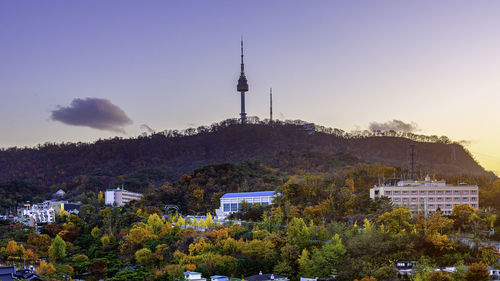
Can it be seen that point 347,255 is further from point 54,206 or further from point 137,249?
point 54,206

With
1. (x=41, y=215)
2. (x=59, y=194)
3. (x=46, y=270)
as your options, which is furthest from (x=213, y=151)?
(x=46, y=270)

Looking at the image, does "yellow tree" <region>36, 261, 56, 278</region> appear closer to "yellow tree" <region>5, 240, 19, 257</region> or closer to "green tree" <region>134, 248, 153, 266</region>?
"yellow tree" <region>5, 240, 19, 257</region>

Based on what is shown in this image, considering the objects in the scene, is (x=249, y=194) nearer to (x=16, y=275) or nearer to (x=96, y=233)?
(x=96, y=233)

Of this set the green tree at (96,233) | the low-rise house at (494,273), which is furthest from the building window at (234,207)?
the low-rise house at (494,273)

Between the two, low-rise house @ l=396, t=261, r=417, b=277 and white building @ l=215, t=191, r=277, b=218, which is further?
white building @ l=215, t=191, r=277, b=218

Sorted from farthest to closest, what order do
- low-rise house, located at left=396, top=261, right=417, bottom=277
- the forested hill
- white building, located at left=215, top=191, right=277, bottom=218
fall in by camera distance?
the forested hill → white building, located at left=215, top=191, right=277, bottom=218 → low-rise house, located at left=396, top=261, right=417, bottom=277

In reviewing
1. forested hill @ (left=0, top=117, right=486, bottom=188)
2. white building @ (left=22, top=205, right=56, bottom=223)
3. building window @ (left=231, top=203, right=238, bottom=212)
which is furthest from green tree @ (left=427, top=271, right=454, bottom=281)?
forested hill @ (left=0, top=117, right=486, bottom=188)
